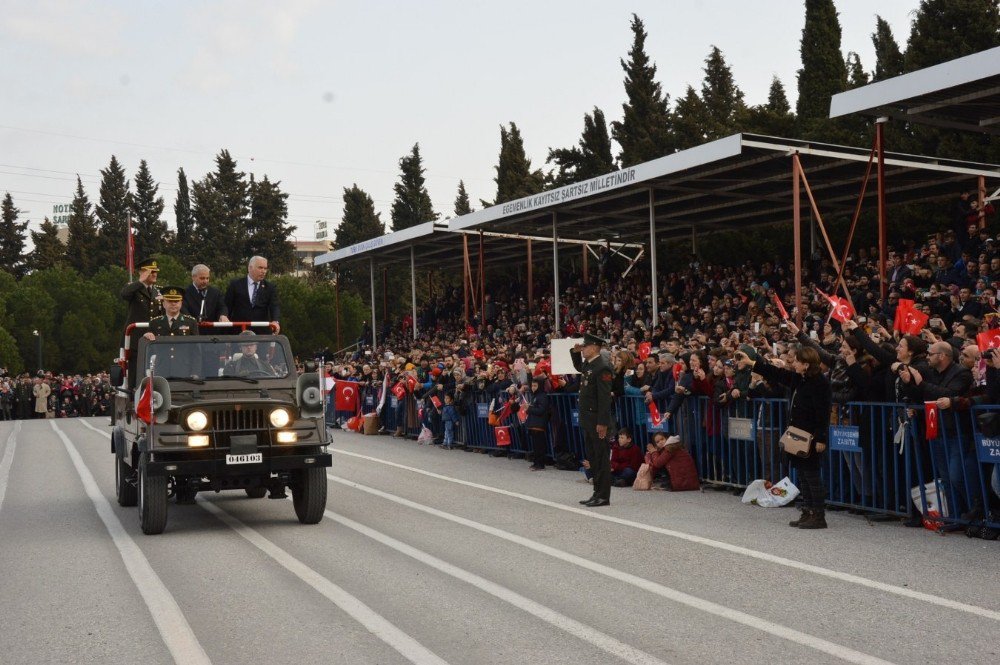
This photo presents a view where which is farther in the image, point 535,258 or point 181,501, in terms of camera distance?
point 535,258

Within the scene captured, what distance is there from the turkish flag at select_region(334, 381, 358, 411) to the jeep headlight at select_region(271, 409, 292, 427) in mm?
18837

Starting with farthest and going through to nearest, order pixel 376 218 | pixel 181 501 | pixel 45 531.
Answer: pixel 376 218 → pixel 181 501 → pixel 45 531

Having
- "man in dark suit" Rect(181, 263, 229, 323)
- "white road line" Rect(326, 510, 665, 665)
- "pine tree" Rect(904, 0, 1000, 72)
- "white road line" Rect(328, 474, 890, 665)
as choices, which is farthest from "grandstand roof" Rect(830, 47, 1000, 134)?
"pine tree" Rect(904, 0, 1000, 72)

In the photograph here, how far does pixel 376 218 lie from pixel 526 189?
839 inches

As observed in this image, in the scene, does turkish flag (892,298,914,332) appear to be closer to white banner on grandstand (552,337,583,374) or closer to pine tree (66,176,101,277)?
white banner on grandstand (552,337,583,374)

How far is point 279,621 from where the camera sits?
6.72m

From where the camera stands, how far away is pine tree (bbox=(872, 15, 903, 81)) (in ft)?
158

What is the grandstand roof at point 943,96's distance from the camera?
1591 centimetres

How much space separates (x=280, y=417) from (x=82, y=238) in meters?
98.4

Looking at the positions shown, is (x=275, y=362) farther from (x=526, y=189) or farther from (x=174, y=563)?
(x=526, y=189)

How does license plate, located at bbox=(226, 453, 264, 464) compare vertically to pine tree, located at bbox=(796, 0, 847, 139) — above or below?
below

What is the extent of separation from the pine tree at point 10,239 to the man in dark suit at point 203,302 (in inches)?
3883

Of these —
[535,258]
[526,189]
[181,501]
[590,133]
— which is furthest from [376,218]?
[181,501]

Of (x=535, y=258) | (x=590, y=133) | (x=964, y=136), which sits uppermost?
(x=590, y=133)
